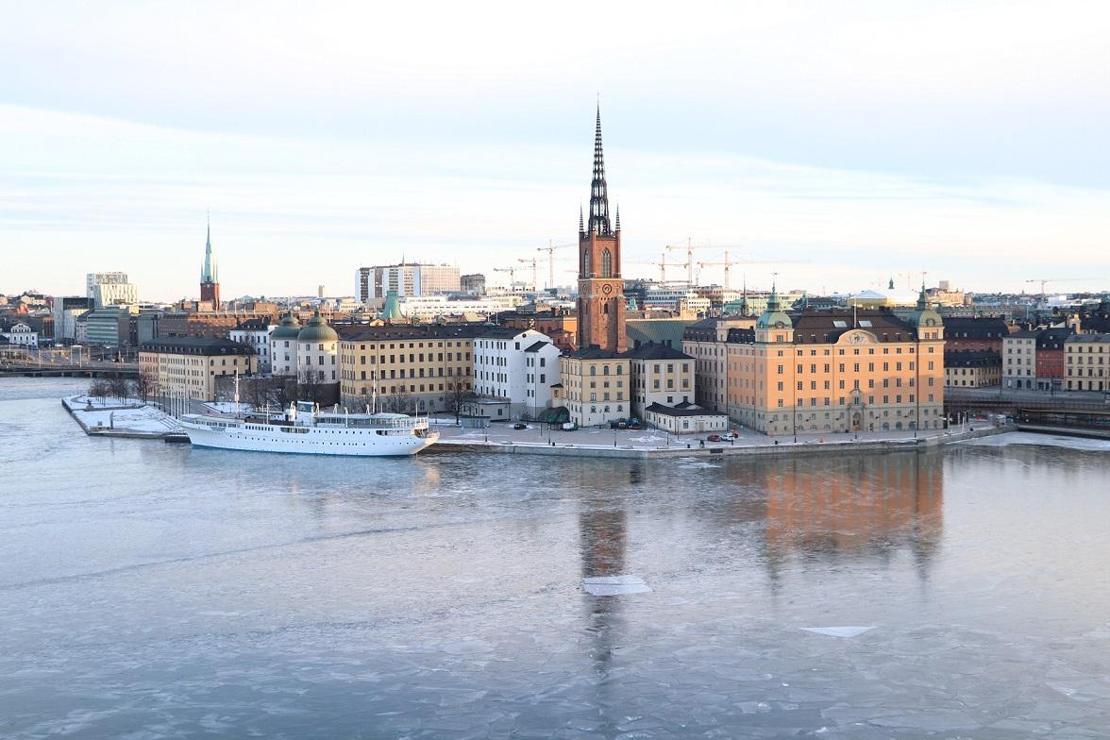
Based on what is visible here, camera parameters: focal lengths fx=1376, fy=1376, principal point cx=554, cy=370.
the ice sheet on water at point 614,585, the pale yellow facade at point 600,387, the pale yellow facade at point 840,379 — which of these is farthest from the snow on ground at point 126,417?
the ice sheet on water at point 614,585

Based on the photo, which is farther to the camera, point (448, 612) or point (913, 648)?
point (448, 612)

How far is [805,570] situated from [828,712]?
793cm

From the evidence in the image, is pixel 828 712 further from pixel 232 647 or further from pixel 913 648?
pixel 232 647

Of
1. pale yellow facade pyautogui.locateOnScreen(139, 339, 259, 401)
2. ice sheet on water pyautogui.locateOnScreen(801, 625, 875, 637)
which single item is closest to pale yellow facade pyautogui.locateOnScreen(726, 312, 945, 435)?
ice sheet on water pyautogui.locateOnScreen(801, 625, 875, 637)

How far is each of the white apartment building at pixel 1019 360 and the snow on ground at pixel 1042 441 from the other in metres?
12.9

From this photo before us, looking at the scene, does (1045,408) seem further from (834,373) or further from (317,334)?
(317,334)

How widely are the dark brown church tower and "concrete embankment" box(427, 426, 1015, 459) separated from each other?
11534mm

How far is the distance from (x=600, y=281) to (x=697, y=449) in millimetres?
14335

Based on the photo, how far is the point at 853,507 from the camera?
109ft

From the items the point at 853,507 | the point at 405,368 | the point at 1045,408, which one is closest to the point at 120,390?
the point at 405,368

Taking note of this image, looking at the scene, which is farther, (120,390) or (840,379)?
(120,390)

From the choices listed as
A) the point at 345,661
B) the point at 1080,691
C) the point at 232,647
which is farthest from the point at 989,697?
the point at 232,647

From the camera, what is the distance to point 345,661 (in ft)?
67.2

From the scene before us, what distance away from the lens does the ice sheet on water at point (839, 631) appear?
71.3 ft
